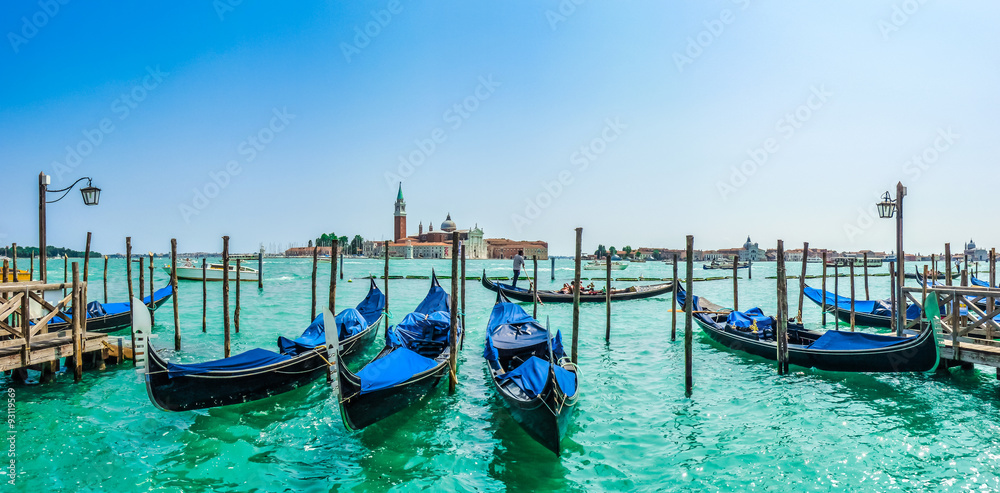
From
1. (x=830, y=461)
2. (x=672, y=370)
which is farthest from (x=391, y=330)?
(x=830, y=461)

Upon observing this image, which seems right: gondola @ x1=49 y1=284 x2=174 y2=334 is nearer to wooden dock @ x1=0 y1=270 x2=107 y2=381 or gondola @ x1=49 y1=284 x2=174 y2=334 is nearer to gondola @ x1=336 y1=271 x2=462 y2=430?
wooden dock @ x1=0 y1=270 x2=107 y2=381

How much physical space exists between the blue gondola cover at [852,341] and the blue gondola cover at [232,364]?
575cm

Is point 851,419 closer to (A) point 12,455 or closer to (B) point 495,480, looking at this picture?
(B) point 495,480

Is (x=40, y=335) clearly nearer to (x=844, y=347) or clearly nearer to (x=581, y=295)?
(x=844, y=347)

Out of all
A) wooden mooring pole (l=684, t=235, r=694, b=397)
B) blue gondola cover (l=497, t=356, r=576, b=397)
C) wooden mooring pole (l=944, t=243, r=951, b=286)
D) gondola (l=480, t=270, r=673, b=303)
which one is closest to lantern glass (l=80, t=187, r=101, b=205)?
blue gondola cover (l=497, t=356, r=576, b=397)

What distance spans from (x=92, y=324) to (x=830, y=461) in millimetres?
10393

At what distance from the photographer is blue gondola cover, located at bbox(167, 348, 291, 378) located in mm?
4301

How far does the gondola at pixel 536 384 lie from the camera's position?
369 cm

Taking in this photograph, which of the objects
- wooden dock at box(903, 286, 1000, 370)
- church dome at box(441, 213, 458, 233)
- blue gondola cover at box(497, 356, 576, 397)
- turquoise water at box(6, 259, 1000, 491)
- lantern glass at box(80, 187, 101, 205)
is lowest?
turquoise water at box(6, 259, 1000, 491)

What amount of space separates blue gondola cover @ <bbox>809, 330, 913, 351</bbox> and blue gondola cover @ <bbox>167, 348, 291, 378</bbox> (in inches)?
226

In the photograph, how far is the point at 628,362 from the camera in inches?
283

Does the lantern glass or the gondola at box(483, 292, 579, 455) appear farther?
the lantern glass

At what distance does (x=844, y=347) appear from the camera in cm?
577

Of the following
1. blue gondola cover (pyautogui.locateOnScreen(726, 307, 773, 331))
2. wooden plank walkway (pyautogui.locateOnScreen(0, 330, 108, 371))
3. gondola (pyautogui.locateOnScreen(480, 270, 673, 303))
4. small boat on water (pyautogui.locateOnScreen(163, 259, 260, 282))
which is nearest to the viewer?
wooden plank walkway (pyautogui.locateOnScreen(0, 330, 108, 371))
